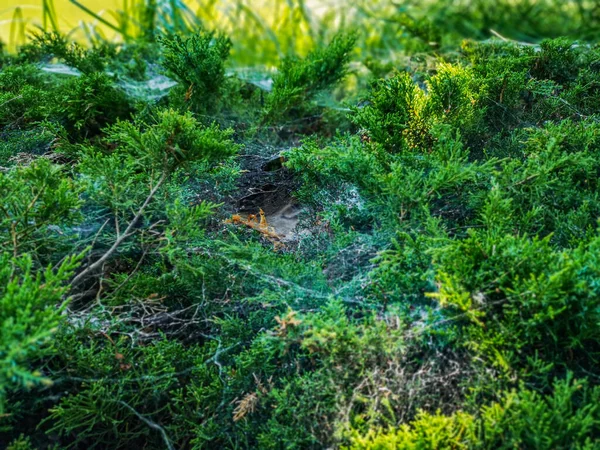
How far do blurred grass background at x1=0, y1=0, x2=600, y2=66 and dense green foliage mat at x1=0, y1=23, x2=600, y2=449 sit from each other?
1.94 m

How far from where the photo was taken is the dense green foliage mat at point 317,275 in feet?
4.43

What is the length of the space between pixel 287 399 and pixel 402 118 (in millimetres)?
1076

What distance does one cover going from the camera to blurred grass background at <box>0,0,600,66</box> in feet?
13.4

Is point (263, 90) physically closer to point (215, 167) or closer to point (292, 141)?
point (292, 141)

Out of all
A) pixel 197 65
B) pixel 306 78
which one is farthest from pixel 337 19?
pixel 197 65

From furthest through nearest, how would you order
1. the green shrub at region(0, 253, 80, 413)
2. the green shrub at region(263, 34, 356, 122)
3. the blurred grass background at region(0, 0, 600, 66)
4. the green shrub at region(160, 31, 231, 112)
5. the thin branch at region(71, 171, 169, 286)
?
the blurred grass background at region(0, 0, 600, 66), the green shrub at region(263, 34, 356, 122), the green shrub at region(160, 31, 231, 112), the thin branch at region(71, 171, 169, 286), the green shrub at region(0, 253, 80, 413)

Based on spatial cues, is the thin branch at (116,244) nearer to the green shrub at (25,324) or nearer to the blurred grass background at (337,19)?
the green shrub at (25,324)

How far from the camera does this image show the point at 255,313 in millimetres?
1658

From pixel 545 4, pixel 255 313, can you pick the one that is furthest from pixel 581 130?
pixel 545 4

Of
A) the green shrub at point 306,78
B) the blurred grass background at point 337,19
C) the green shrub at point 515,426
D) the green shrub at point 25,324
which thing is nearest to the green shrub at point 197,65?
the green shrub at point 306,78

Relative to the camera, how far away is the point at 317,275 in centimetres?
168

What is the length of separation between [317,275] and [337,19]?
3650 mm

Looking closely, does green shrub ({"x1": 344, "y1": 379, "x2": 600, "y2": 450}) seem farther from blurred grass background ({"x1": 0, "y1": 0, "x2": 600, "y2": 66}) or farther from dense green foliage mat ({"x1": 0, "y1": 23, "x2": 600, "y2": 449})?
blurred grass background ({"x1": 0, "y1": 0, "x2": 600, "y2": 66})

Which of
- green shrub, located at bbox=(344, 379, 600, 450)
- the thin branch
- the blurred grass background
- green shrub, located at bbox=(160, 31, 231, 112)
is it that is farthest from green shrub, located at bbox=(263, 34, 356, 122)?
green shrub, located at bbox=(344, 379, 600, 450)
